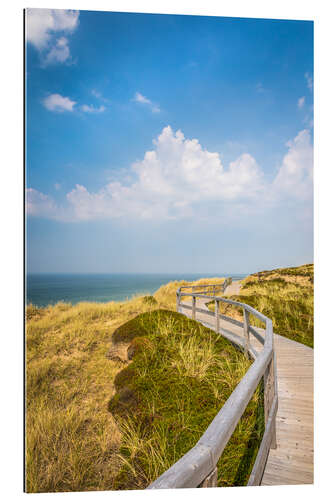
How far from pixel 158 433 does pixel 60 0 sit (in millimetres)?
5109

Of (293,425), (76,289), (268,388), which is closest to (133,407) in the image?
(293,425)

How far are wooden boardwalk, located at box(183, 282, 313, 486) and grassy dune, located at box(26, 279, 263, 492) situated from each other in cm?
23

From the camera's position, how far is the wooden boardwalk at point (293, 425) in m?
1.89

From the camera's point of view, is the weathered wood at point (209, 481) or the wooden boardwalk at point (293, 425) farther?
the wooden boardwalk at point (293, 425)

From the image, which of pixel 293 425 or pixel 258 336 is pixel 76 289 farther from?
pixel 293 425

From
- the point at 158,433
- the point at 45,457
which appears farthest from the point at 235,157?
the point at 45,457

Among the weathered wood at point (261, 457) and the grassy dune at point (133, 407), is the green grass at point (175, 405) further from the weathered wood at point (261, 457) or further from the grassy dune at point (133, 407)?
the weathered wood at point (261, 457)

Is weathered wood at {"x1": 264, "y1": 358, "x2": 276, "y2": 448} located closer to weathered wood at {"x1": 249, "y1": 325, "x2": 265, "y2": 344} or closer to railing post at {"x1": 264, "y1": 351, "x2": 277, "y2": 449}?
railing post at {"x1": 264, "y1": 351, "x2": 277, "y2": 449}

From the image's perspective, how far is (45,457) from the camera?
3426mm

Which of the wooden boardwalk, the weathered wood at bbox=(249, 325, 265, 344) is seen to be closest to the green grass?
the wooden boardwalk

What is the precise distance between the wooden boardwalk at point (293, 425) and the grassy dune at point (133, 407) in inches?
8.9

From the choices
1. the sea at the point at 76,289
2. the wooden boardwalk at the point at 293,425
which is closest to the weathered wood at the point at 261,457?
the wooden boardwalk at the point at 293,425

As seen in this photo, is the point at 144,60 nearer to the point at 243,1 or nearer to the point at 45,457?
the point at 243,1

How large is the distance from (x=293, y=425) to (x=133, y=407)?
5.22 ft
